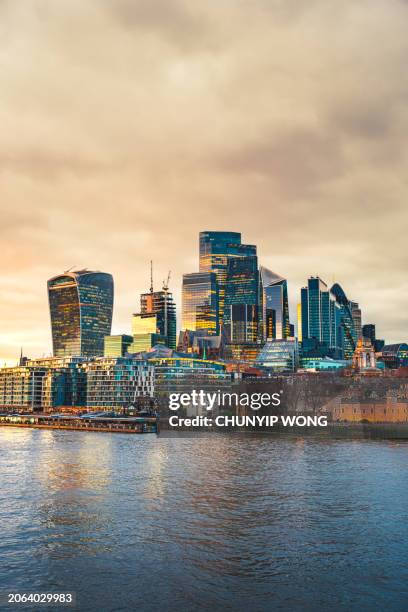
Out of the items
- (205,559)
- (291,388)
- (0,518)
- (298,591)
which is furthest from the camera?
(291,388)

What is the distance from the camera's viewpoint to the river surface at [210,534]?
112ft

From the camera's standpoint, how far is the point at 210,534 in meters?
45.7

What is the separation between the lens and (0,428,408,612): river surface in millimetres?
34281

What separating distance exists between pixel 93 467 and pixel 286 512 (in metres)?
36.8

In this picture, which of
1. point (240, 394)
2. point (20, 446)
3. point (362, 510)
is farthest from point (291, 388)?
Answer: point (362, 510)

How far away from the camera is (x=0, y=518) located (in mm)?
51219

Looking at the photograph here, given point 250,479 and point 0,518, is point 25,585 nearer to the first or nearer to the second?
point 0,518

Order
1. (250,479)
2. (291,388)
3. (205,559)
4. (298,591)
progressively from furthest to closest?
(291,388), (250,479), (205,559), (298,591)

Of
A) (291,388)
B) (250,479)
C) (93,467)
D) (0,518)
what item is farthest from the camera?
(291,388)

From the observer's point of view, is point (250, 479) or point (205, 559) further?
point (250, 479)

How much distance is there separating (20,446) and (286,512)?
3055 inches

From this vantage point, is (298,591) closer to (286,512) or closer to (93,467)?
(286,512)

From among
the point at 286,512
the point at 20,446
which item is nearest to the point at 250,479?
the point at 286,512

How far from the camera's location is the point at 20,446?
385ft
